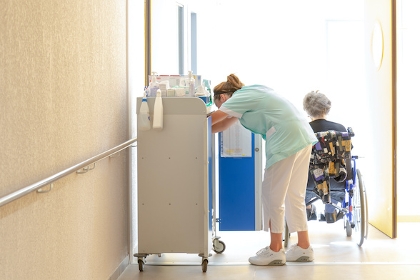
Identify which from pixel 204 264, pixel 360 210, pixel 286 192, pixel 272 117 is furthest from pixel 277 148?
pixel 360 210

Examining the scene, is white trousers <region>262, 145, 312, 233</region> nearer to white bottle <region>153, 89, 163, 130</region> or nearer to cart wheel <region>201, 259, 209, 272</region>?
cart wheel <region>201, 259, 209, 272</region>

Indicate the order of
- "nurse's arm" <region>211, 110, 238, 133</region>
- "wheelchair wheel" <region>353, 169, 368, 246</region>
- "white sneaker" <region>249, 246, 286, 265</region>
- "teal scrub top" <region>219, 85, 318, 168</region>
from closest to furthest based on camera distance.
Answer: "teal scrub top" <region>219, 85, 318, 168</region> < "white sneaker" <region>249, 246, 286, 265</region> < "nurse's arm" <region>211, 110, 238, 133</region> < "wheelchair wheel" <region>353, 169, 368, 246</region>

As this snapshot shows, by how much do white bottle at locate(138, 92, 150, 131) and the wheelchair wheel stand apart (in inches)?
59.2

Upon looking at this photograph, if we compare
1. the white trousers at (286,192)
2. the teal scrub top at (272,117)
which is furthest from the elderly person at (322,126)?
the teal scrub top at (272,117)

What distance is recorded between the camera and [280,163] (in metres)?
4.27

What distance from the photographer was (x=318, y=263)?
14.4ft

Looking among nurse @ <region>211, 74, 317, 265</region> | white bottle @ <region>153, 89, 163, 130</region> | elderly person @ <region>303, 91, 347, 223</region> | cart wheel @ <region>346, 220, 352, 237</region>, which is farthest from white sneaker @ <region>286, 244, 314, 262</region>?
white bottle @ <region>153, 89, 163, 130</region>

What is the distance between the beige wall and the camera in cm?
224

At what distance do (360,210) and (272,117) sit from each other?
3.28 ft

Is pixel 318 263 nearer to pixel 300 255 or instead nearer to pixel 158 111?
pixel 300 255

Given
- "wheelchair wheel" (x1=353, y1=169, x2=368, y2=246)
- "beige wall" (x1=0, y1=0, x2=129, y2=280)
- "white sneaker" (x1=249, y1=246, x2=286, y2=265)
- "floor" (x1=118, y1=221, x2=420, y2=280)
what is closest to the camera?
"beige wall" (x1=0, y1=0, x2=129, y2=280)

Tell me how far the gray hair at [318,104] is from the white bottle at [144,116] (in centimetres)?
145

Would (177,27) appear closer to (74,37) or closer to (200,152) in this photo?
(200,152)
